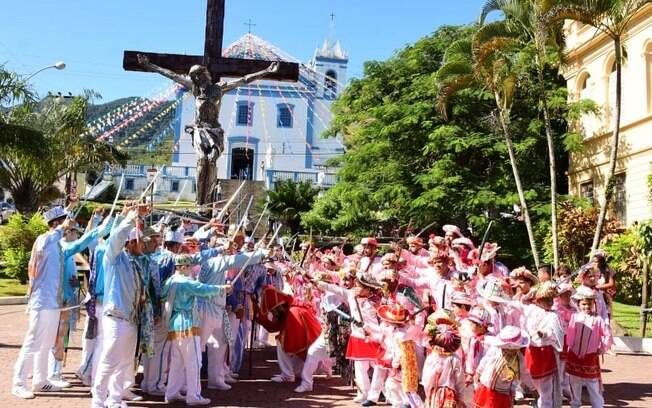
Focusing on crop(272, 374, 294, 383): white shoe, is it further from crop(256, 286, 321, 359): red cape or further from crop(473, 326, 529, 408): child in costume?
crop(473, 326, 529, 408): child in costume

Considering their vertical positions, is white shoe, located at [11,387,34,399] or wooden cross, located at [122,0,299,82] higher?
wooden cross, located at [122,0,299,82]

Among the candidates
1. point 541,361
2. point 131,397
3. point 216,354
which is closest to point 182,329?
point 131,397

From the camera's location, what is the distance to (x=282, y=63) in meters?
13.7

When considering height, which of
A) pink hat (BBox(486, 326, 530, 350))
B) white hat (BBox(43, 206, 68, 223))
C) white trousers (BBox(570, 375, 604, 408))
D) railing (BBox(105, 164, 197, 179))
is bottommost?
white trousers (BBox(570, 375, 604, 408))

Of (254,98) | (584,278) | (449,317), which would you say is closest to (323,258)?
(584,278)

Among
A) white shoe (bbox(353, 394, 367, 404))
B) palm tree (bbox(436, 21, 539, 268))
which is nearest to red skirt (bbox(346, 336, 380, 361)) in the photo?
white shoe (bbox(353, 394, 367, 404))

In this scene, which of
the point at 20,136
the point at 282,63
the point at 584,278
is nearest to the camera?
the point at 584,278

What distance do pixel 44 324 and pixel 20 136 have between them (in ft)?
51.4

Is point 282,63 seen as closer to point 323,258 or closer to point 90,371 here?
point 323,258

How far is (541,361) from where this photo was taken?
6.87 metres

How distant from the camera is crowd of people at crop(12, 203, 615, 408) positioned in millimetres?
6230

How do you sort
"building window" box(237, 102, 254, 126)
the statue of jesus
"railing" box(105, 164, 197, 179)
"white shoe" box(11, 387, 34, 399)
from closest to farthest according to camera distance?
"white shoe" box(11, 387, 34, 399), the statue of jesus, "railing" box(105, 164, 197, 179), "building window" box(237, 102, 254, 126)

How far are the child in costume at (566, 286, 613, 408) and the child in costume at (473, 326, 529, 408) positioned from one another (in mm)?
1747

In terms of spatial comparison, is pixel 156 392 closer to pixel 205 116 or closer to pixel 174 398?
pixel 174 398
